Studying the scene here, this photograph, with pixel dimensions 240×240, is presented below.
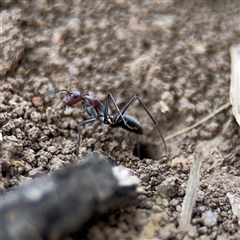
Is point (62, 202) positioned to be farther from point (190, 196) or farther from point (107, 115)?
point (107, 115)

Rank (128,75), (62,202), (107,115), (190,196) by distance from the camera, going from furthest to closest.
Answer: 1. (128,75)
2. (107,115)
3. (190,196)
4. (62,202)

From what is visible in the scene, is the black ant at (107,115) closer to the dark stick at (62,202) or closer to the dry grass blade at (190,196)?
the dry grass blade at (190,196)

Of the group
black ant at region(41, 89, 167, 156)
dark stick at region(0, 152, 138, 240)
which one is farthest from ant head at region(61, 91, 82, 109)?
dark stick at region(0, 152, 138, 240)

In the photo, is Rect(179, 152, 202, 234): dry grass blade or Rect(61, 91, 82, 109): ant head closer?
Rect(179, 152, 202, 234): dry grass blade

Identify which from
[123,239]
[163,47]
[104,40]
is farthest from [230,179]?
[104,40]

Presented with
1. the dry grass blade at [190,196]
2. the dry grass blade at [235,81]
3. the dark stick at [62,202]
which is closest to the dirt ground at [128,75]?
the dry grass blade at [235,81]

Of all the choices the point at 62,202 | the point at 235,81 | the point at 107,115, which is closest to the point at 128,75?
the point at 107,115

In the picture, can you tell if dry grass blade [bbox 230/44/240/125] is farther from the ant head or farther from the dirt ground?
the ant head
